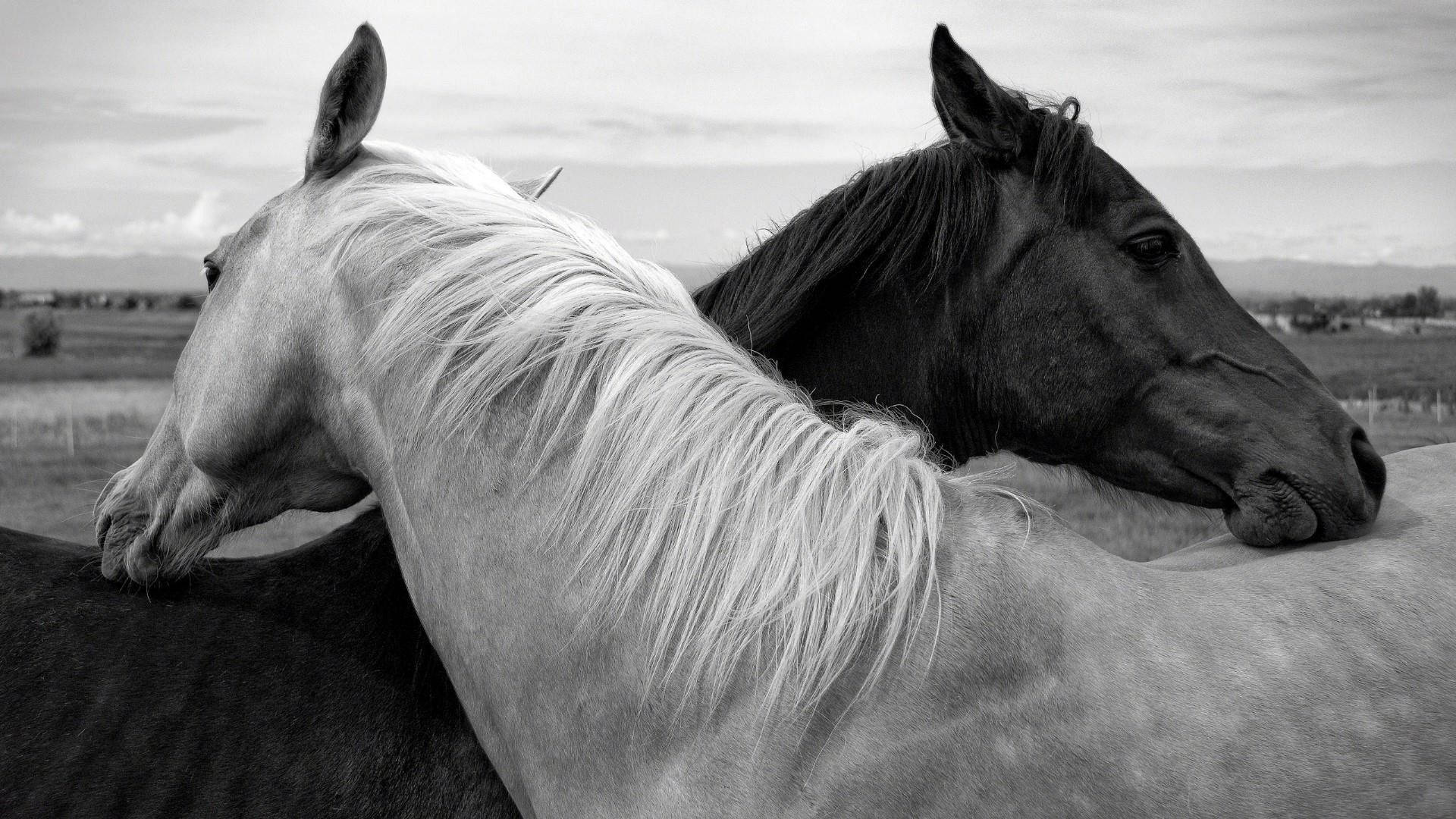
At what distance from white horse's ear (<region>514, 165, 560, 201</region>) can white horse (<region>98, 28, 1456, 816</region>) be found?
19.4 inches

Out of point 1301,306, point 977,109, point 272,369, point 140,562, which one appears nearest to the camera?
point 272,369

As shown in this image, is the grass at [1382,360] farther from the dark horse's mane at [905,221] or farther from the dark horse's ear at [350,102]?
the dark horse's ear at [350,102]

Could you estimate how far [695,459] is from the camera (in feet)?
6.79

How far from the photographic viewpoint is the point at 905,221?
3230 mm

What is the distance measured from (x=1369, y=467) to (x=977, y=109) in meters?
1.47

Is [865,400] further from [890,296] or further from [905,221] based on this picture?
[905,221]

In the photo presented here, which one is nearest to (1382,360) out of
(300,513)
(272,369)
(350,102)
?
(300,513)

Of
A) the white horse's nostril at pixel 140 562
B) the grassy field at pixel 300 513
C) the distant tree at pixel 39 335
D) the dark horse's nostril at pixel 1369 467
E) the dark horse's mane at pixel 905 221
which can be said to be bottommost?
the distant tree at pixel 39 335

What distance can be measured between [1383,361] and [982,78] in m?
19.1

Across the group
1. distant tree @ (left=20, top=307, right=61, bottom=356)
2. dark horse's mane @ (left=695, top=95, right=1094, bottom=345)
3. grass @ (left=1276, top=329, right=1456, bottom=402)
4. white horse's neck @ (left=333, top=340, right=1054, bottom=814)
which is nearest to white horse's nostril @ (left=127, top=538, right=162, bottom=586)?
white horse's neck @ (left=333, top=340, right=1054, bottom=814)

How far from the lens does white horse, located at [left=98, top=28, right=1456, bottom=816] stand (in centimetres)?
189

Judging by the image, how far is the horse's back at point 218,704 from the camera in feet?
7.79

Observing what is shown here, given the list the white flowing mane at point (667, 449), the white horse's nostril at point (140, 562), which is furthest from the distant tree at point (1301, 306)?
the white horse's nostril at point (140, 562)

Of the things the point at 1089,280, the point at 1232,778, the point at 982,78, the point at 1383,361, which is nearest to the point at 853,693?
the point at 1232,778
